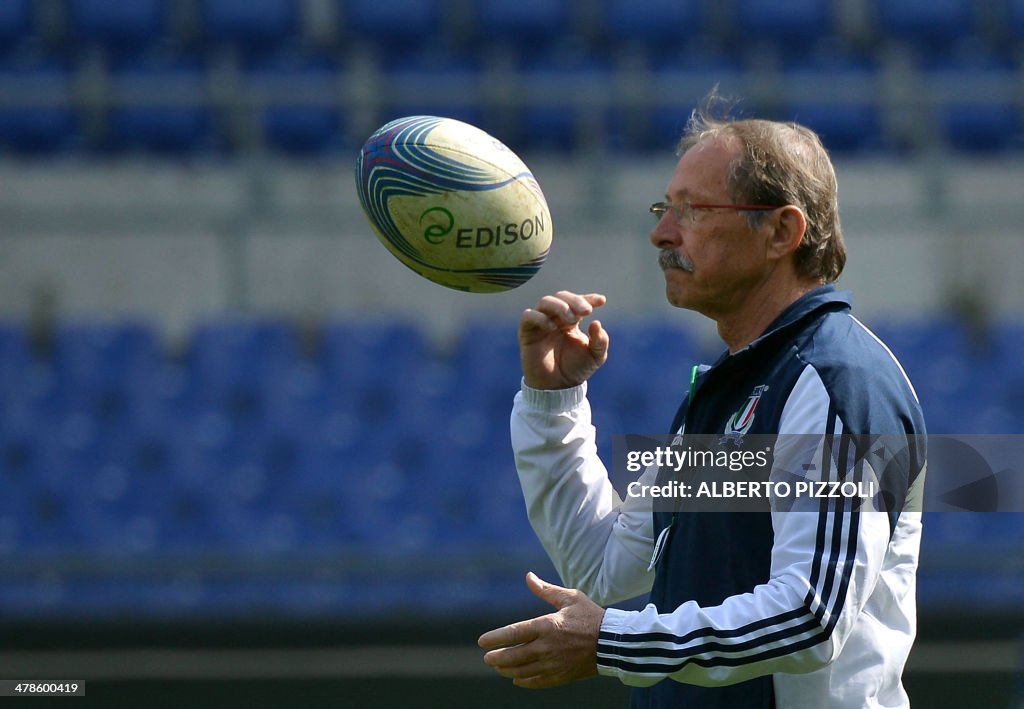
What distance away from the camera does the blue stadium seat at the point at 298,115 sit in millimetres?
9312

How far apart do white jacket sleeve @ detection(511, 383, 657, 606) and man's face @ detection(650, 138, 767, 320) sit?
1.41 feet

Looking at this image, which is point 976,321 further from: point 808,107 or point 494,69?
point 494,69

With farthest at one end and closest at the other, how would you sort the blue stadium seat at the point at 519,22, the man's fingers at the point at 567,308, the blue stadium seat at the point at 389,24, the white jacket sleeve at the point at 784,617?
the blue stadium seat at the point at 519,22 < the blue stadium seat at the point at 389,24 < the man's fingers at the point at 567,308 < the white jacket sleeve at the point at 784,617

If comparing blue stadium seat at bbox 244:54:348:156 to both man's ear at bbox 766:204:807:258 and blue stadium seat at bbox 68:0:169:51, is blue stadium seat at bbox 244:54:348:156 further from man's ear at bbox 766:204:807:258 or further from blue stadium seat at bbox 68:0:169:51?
man's ear at bbox 766:204:807:258

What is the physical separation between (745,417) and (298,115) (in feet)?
25.5

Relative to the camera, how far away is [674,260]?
2.46 metres

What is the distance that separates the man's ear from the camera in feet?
7.67

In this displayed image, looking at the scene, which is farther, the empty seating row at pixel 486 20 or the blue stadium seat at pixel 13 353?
the empty seating row at pixel 486 20

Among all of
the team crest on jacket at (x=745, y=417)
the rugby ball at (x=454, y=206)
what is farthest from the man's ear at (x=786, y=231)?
the rugby ball at (x=454, y=206)

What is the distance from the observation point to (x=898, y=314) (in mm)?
9055

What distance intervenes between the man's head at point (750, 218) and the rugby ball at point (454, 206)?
1.44ft

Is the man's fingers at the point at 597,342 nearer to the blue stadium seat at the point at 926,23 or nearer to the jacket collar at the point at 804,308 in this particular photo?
the jacket collar at the point at 804,308

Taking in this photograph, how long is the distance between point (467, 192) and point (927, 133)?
770cm

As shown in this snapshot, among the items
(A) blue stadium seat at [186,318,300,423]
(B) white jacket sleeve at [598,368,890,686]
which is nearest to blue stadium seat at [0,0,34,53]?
(A) blue stadium seat at [186,318,300,423]
